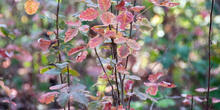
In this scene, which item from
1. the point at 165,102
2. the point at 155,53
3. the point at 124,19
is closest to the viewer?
the point at 124,19

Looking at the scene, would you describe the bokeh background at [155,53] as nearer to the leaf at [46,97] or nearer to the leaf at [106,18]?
the leaf at [46,97]

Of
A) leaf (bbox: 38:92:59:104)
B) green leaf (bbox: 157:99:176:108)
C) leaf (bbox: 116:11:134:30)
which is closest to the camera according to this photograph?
leaf (bbox: 116:11:134:30)

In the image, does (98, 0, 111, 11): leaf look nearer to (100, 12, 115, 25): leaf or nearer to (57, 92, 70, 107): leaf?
(100, 12, 115, 25): leaf

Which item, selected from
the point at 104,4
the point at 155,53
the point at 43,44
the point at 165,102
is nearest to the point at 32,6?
the point at 43,44

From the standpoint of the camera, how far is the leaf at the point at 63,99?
0.73 metres

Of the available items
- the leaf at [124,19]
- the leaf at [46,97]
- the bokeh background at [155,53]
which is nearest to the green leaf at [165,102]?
the bokeh background at [155,53]

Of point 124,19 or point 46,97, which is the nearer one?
point 124,19

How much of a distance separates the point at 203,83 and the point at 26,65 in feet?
5.51

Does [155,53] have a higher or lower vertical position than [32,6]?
lower

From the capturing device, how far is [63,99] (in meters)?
0.75

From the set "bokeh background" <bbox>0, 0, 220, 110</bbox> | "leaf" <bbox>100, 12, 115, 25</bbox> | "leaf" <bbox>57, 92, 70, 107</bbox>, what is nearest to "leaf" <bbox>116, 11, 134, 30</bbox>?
"leaf" <bbox>100, 12, 115, 25</bbox>

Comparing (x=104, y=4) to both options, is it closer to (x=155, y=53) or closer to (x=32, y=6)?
(x=32, y=6)

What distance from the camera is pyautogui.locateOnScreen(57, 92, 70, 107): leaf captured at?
28.9 inches

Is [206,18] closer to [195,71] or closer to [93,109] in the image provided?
[195,71]
